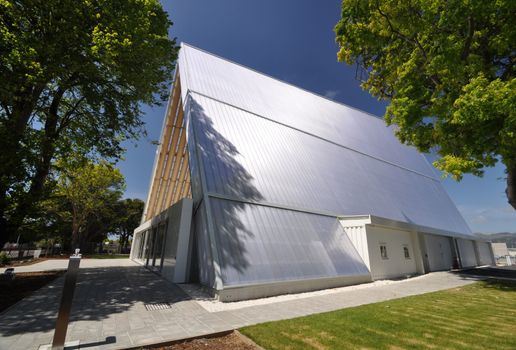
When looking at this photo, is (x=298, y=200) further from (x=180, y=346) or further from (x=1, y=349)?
(x=1, y=349)

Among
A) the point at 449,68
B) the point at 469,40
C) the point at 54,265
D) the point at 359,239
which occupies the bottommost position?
the point at 54,265

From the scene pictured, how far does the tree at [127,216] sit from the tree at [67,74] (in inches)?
1387

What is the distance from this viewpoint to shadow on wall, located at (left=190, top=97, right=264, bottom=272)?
28.2 feet

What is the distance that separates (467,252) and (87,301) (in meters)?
28.6

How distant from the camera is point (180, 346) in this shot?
14.7 feet

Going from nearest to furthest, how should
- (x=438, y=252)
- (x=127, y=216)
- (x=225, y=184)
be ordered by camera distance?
(x=225, y=184)
(x=438, y=252)
(x=127, y=216)

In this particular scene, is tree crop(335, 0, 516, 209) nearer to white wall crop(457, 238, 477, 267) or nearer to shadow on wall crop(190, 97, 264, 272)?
shadow on wall crop(190, 97, 264, 272)

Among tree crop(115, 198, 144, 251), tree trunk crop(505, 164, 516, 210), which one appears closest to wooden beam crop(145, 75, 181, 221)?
tree trunk crop(505, 164, 516, 210)

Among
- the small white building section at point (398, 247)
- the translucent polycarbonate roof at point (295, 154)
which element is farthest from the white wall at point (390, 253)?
the translucent polycarbonate roof at point (295, 154)

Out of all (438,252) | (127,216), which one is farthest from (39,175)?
(127,216)

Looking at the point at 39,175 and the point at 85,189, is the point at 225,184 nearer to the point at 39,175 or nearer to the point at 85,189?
the point at 39,175

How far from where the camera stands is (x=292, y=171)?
14000 millimetres

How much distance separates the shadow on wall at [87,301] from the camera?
5.43 meters

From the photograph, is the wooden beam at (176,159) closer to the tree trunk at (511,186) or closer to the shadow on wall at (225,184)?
the shadow on wall at (225,184)
